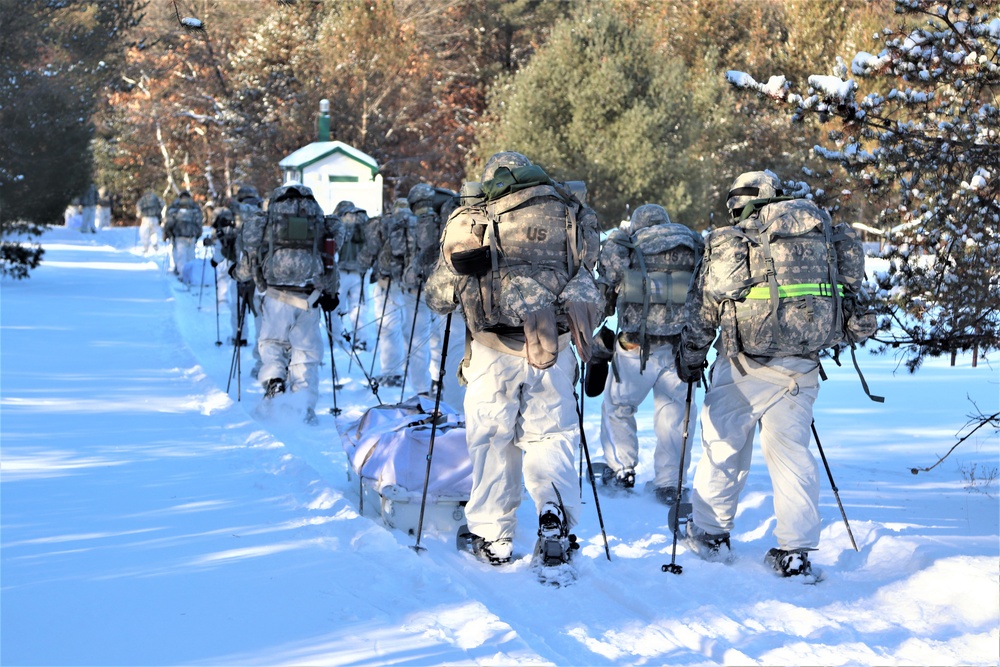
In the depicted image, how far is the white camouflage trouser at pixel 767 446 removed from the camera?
225 inches

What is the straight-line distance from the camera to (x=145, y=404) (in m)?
10.3

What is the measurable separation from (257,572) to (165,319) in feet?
43.7

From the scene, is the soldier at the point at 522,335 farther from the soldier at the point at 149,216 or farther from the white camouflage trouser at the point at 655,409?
the soldier at the point at 149,216

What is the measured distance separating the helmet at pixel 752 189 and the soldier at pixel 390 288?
643cm

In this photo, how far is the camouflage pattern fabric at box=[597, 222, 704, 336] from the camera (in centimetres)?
764

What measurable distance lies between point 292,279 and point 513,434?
4471 mm

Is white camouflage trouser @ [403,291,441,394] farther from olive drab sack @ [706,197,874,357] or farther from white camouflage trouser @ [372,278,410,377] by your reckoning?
olive drab sack @ [706,197,874,357]

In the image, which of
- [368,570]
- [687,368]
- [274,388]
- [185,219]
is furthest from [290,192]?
[185,219]

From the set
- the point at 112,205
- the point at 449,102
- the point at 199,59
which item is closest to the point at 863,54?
the point at 449,102

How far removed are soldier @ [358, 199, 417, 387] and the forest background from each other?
2752 millimetres

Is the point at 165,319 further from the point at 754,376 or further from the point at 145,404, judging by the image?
the point at 754,376

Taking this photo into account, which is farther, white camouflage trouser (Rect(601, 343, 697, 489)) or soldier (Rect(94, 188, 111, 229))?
soldier (Rect(94, 188, 111, 229))

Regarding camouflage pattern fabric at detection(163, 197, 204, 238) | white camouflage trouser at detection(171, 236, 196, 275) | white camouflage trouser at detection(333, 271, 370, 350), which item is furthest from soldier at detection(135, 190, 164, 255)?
white camouflage trouser at detection(333, 271, 370, 350)

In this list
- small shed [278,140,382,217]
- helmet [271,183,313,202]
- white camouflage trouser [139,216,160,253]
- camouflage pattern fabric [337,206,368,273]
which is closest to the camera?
helmet [271,183,313,202]
